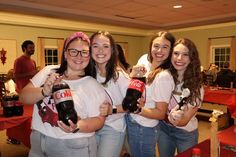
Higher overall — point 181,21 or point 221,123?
point 181,21

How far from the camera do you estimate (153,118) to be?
1.65m

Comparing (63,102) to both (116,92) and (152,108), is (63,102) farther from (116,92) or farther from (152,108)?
(152,108)

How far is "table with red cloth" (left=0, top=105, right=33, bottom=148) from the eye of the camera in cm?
249

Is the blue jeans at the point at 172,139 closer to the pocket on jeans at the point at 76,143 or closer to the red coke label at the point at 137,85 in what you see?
the red coke label at the point at 137,85

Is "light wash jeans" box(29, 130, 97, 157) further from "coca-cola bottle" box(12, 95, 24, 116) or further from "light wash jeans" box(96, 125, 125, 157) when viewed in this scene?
"coca-cola bottle" box(12, 95, 24, 116)

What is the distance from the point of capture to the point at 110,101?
1.63 m

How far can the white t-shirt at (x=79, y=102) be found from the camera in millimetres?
1301

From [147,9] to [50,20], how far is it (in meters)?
3.15

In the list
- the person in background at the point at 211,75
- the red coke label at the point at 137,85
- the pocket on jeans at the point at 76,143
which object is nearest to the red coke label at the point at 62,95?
the pocket on jeans at the point at 76,143

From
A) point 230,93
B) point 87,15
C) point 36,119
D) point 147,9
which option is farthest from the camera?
point 87,15

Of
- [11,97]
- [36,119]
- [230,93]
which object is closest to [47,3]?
[11,97]

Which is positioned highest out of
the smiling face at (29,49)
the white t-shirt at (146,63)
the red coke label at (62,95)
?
the smiling face at (29,49)

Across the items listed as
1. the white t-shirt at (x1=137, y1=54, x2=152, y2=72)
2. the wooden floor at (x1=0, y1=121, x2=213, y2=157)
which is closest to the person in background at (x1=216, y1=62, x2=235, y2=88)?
the wooden floor at (x1=0, y1=121, x2=213, y2=157)

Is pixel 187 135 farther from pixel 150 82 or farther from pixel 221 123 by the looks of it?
pixel 150 82
